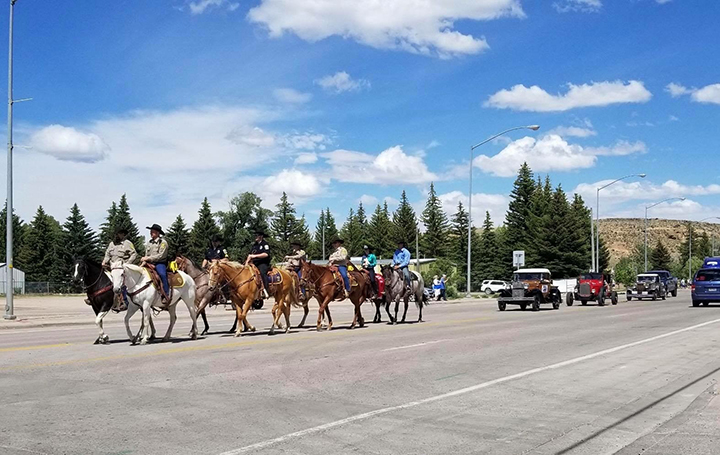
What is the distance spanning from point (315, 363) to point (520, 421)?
18.9ft

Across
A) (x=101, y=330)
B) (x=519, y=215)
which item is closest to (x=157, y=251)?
(x=101, y=330)

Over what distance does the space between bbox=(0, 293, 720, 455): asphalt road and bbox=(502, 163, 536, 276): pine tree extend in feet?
328

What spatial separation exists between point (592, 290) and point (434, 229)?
308ft

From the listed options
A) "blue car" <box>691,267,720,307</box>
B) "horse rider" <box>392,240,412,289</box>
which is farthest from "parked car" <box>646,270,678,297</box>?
"horse rider" <box>392,240,412,289</box>

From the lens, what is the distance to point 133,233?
11338 cm

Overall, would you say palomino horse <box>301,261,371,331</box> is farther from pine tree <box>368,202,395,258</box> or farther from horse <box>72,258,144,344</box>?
pine tree <box>368,202,395,258</box>

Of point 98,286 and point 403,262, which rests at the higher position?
point 403,262

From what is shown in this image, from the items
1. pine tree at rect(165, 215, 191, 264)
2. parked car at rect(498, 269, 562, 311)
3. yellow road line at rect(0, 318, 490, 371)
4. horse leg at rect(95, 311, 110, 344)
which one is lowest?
yellow road line at rect(0, 318, 490, 371)

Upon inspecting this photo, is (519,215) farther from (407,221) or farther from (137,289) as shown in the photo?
(137,289)

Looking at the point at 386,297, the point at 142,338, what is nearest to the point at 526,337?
the point at 386,297

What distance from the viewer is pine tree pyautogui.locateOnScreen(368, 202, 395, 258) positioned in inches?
5595

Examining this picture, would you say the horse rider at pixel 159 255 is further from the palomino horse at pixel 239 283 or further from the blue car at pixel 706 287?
the blue car at pixel 706 287

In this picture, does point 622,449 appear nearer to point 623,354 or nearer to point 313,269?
point 623,354

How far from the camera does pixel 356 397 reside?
10523mm
